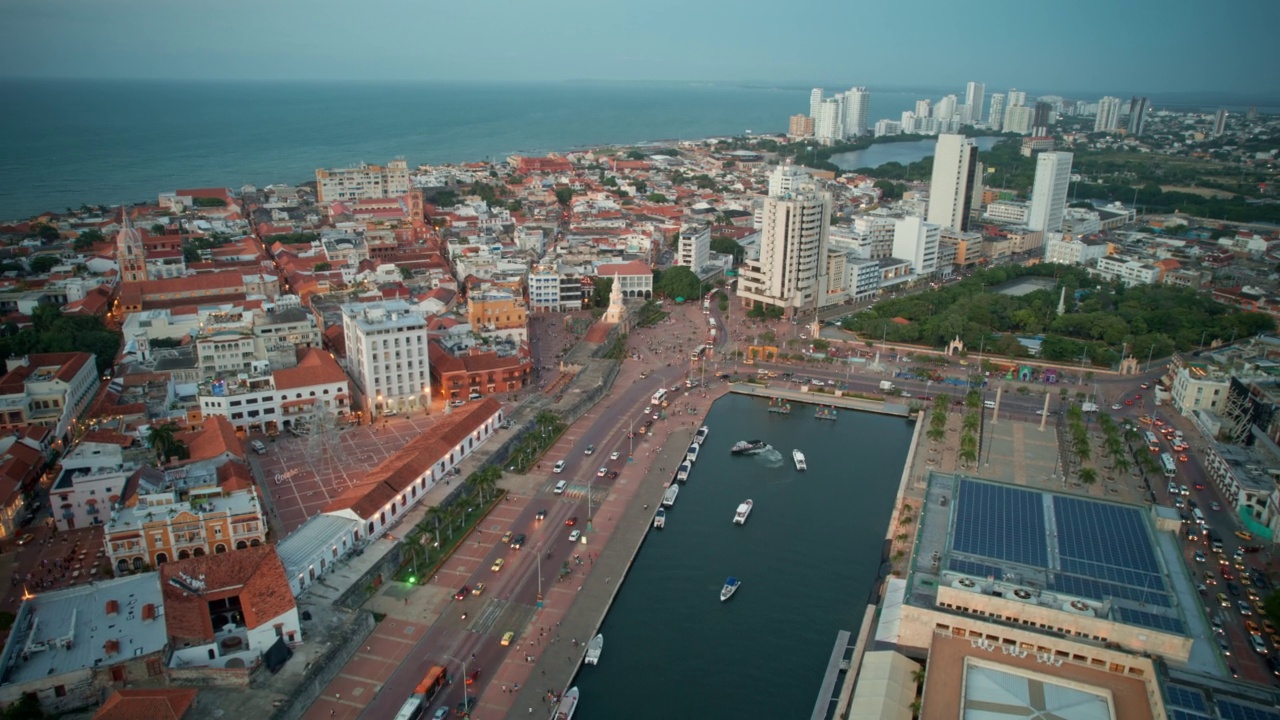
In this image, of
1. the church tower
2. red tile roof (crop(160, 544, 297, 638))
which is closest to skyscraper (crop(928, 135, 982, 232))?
the church tower

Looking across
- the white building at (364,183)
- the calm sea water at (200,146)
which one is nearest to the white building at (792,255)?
the white building at (364,183)

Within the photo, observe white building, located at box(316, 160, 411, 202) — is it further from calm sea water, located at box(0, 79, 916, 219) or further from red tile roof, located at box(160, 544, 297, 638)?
red tile roof, located at box(160, 544, 297, 638)

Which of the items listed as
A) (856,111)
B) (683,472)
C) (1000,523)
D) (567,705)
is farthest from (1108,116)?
(567,705)

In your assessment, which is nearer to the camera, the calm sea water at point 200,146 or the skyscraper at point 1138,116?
the calm sea water at point 200,146

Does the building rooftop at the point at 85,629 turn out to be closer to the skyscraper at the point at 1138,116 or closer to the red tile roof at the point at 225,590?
the red tile roof at the point at 225,590

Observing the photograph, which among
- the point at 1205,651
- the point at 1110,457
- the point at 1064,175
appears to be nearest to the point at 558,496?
the point at 1205,651

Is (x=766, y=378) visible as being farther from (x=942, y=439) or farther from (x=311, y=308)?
(x=311, y=308)
